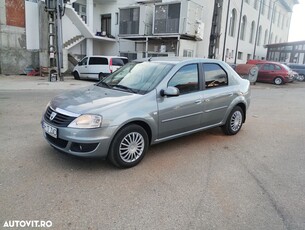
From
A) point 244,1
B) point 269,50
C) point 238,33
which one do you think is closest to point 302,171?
point 238,33

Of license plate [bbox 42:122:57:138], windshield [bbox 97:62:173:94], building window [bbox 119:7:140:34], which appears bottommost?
license plate [bbox 42:122:57:138]

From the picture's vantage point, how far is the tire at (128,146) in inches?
147

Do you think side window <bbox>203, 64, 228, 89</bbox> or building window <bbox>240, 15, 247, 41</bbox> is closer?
side window <bbox>203, 64, 228, 89</bbox>

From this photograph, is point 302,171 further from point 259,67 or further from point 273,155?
point 259,67

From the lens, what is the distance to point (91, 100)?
3.90m

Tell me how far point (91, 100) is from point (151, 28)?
19769 millimetres

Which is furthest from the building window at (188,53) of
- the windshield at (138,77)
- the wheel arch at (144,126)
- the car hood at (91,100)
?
the wheel arch at (144,126)

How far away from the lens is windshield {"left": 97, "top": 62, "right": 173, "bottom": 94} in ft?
14.1

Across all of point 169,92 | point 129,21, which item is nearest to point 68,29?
point 129,21

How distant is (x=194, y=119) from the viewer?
15.6 ft

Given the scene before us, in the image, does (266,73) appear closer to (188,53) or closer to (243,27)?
(188,53)

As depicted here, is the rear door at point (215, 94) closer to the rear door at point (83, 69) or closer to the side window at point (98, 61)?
the side window at point (98, 61)

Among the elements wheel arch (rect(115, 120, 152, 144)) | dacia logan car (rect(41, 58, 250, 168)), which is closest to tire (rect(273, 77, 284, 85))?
dacia logan car (rect(41, 58, 250, 168))
